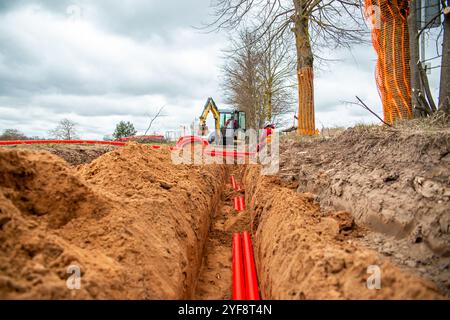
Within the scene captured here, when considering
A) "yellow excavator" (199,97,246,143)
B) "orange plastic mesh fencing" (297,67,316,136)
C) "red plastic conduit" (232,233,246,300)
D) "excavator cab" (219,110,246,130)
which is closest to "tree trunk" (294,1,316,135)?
"orange plastic mesh fencing" (297,67,316,136)

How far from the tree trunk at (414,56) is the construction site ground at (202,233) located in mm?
1008

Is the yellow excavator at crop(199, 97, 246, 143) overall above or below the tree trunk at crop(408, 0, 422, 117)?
above

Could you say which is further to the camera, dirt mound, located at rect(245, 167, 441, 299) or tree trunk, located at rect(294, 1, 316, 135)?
tree trunk, located at rect(294, 1, 316, 135)

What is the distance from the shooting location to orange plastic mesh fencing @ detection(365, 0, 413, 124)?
5.07m

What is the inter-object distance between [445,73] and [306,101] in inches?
188

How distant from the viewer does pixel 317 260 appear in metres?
2.37

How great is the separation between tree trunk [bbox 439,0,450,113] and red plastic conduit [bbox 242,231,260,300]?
334 centimetres

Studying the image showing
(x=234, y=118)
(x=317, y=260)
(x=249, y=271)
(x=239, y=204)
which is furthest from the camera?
(x=234, y=118)

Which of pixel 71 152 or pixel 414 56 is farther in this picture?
pixel 71 152

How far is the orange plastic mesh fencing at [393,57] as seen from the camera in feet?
16.6

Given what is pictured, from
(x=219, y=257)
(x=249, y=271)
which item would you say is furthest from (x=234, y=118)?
(x=249, y=271)

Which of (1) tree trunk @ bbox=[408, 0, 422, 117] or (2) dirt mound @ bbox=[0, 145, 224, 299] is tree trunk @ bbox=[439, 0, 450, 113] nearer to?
(1) tree trunk @ bbox=[408, 0, 422, 117]

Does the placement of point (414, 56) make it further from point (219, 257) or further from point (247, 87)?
point (247, 87)

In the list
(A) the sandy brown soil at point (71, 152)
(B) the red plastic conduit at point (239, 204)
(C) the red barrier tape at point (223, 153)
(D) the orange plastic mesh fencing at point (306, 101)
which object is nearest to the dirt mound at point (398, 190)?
(B) the red plastic conduit at point (239, 204)
